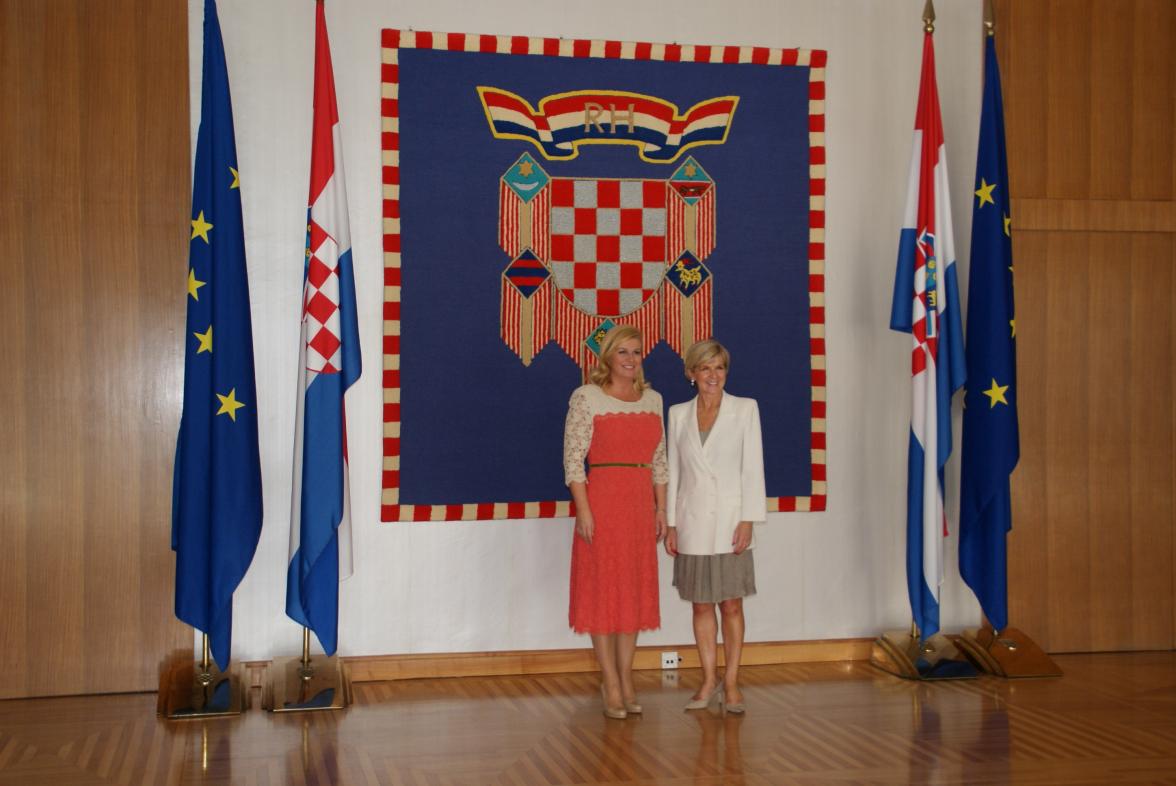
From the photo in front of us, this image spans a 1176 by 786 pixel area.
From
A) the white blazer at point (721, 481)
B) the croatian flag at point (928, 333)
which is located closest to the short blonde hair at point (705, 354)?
the white blazer at point (721, 481)

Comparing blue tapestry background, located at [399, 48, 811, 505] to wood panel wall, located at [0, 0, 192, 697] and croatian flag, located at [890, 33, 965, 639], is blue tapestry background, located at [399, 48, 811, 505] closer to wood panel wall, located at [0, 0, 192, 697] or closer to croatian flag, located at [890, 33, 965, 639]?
croatian flag, located at [890, 33, 965, 639]

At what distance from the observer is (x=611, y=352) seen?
4750mm

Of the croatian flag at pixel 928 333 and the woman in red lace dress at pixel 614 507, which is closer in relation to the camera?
the woman in red lace dress at pixel 614 507

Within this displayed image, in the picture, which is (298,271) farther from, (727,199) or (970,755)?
(970,755)

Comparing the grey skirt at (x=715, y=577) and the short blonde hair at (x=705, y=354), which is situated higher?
the short blonde hair at (x=705, y=354)

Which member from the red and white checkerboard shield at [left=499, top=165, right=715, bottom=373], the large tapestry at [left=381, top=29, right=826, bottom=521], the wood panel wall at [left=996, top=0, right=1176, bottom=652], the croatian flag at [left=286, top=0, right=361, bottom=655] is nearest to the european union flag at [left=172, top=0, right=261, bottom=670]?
the croatian flag at [left=286, top=0, right=361, bottom=655]

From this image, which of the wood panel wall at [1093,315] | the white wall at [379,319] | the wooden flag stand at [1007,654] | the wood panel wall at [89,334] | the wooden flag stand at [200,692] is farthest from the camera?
the wood panel wall at [1093,315]

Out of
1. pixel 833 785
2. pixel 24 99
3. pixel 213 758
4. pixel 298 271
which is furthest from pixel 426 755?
pixel 24 99

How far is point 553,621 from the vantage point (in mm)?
5605

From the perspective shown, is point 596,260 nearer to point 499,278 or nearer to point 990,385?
point 499,278

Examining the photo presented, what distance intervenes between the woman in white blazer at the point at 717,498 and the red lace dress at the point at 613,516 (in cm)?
14

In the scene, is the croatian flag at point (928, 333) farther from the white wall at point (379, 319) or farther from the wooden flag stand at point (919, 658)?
the white wall at point (379, 319)

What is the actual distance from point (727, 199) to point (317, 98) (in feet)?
6.54

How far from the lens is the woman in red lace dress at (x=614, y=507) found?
15.4 feet
